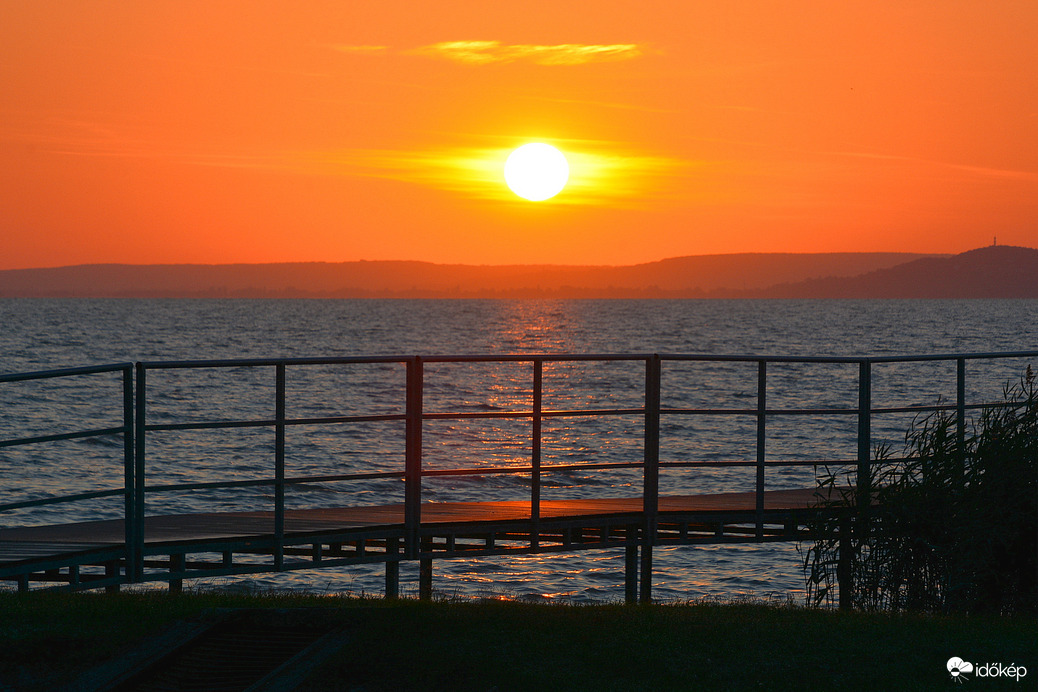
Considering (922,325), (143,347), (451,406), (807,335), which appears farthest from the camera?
(922,325)

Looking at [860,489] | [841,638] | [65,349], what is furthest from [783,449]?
[65,349]

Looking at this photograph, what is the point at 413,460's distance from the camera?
8.31 meters

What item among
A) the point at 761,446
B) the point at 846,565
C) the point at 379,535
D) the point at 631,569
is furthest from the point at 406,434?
the point at 846,565

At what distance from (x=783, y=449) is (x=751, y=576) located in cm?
1365

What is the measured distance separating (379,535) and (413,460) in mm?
624

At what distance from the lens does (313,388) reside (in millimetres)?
50188

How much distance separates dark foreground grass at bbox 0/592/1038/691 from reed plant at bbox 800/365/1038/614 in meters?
1.80

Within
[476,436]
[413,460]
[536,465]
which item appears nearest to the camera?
[413,460]

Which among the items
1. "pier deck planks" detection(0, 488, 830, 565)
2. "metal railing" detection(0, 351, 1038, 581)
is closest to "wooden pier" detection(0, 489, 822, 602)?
"pier deck planks" detection(0, 488, 830, 565)

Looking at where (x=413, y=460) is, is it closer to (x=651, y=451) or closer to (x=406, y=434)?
(x=406, y=434)

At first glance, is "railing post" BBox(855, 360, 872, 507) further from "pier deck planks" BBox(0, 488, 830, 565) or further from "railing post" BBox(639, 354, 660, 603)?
"railing post" BBox(639, 354, 660, 603)

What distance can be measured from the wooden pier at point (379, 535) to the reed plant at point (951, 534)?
74 centimetres

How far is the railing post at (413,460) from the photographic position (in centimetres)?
821

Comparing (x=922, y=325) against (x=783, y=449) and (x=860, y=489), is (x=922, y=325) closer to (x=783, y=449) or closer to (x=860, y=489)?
(x=783, y=449)
